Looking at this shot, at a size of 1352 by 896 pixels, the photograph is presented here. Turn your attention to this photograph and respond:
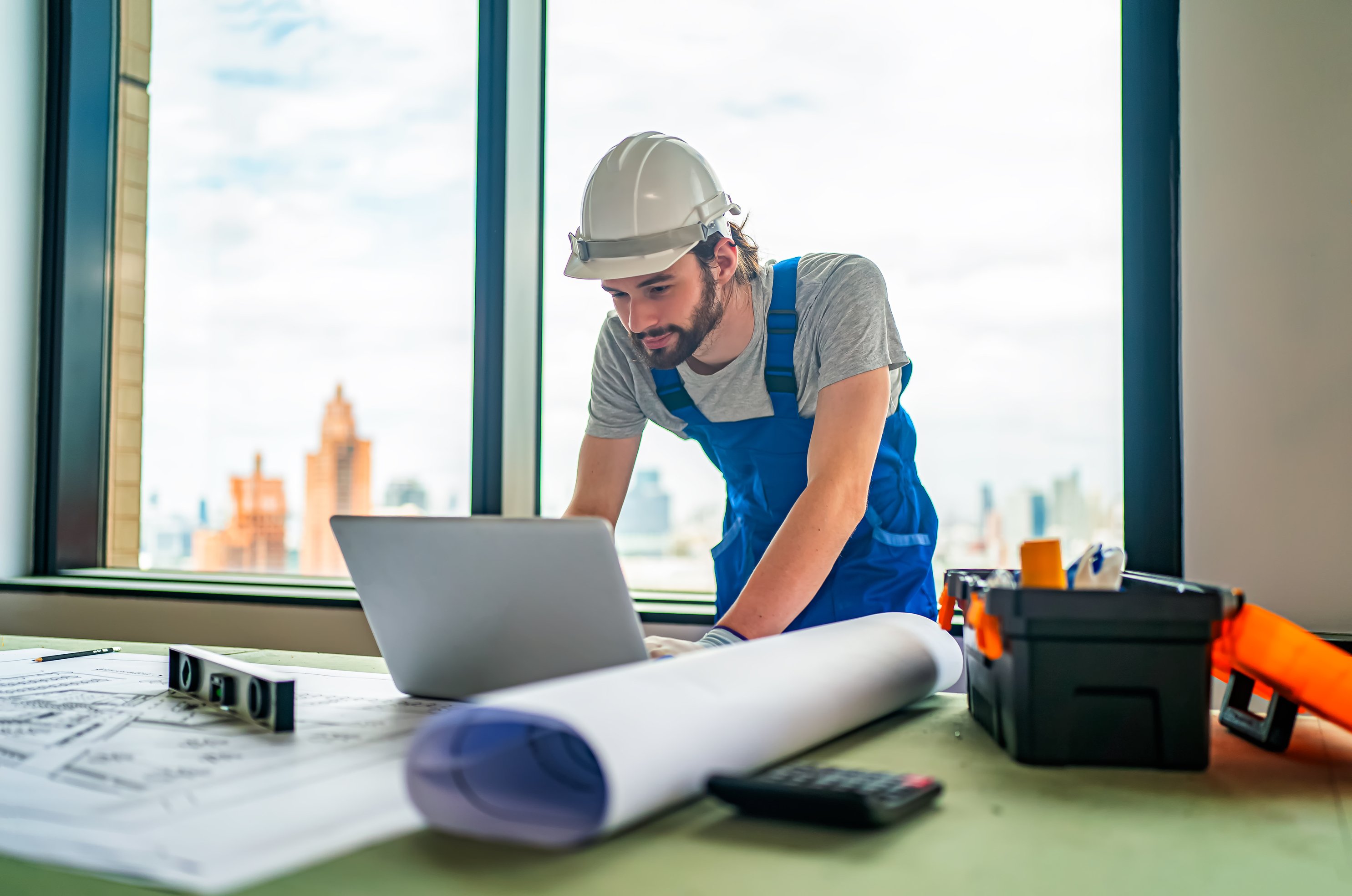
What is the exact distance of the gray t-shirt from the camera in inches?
56.3

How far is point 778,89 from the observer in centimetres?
241

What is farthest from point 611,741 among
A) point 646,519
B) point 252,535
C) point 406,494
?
point 252,535

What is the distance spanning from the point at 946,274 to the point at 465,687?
1700 millimetres

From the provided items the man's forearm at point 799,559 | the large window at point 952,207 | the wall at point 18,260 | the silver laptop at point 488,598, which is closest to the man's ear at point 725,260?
the large window at point 952,207

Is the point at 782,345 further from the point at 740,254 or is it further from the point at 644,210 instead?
the point at 644,210

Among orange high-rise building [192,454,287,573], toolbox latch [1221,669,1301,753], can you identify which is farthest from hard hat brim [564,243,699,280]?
orange high-rise building [192,454,287,573]

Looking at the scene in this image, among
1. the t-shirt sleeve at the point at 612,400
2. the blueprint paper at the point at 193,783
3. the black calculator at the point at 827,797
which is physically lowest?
→ the blueprint paper at the point at 193,783

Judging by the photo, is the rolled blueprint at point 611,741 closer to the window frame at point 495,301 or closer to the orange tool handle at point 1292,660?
the orange tool handle at point 1292,660

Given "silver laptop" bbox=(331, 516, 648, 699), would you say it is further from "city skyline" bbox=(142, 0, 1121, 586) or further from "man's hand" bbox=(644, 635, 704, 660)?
"city skyline" bbox=(142, 0, 1121, 586)

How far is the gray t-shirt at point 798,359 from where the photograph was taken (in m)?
1.43

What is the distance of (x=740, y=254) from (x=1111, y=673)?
3.79ft

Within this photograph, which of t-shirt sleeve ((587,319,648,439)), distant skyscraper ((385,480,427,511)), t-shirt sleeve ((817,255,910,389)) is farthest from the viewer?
distant skyscraper ((385,480,427,511))

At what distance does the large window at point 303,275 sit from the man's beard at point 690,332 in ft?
3.93

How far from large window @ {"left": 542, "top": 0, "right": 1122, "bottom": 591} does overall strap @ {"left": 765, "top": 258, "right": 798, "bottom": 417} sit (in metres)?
0.40
